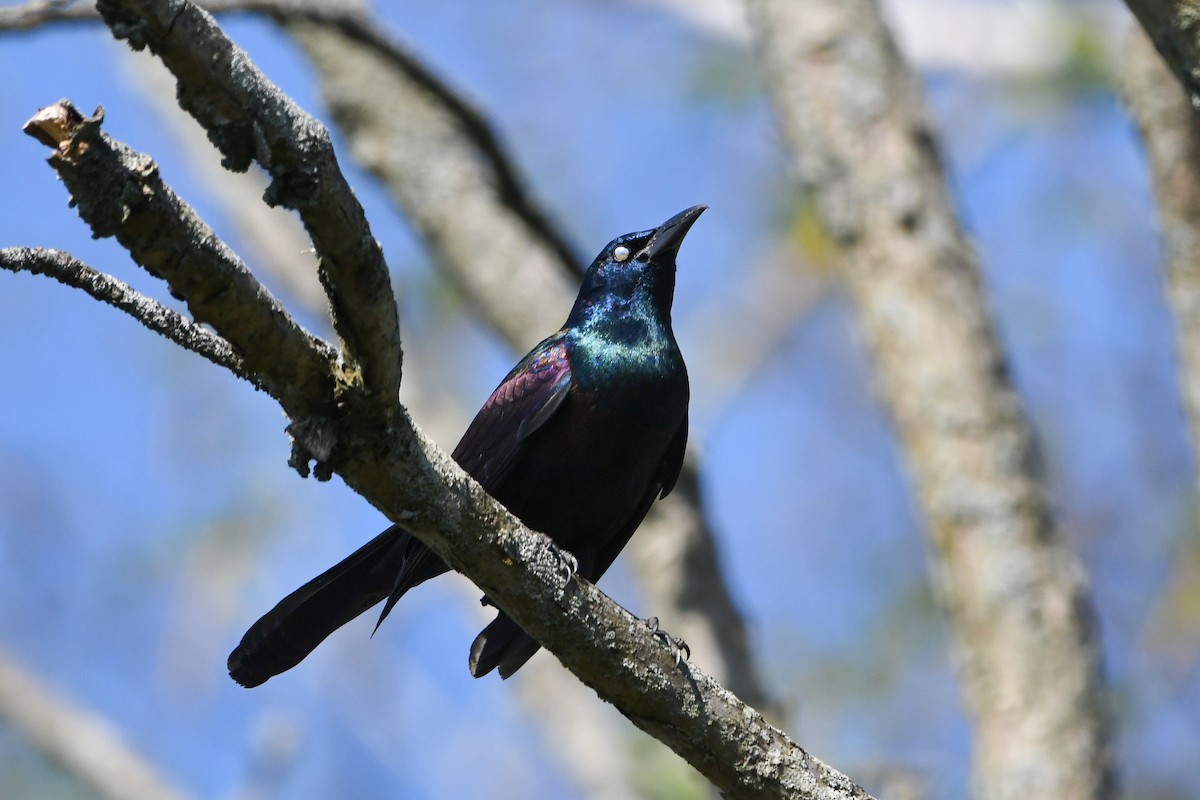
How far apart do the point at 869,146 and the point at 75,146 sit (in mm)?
4397

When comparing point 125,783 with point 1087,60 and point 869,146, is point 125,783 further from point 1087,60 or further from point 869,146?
point 1087,60

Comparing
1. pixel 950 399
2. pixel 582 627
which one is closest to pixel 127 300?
pixel 582 627

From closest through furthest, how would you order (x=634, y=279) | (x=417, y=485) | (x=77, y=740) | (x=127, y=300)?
1. (x=127, y=300)
2. (x=417, y=485)
3. (x=634, y=279)
4. (x=77, y=740)

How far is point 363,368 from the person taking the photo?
2299mm

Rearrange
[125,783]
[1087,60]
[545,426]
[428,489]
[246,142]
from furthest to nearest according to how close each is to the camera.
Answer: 1. [1087,60]
2. [125,783]
3. [545,426]
4. [428,489]
5. [246,142]

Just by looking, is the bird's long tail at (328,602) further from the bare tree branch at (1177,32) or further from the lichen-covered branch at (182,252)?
the bare tree branch at (1177,32)

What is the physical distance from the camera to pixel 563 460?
4.00 m

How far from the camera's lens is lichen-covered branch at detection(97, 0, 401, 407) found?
1824mm

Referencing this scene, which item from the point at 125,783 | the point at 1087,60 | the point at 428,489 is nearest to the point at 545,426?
the point at 428,489

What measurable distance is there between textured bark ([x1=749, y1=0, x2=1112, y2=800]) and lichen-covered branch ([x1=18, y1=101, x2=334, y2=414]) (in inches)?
138

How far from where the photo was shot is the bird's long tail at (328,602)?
351 centimetres

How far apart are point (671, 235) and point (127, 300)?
273 centimetres

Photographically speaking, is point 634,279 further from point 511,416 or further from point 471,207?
point 471,207

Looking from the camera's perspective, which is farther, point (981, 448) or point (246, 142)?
point (981, 448)
